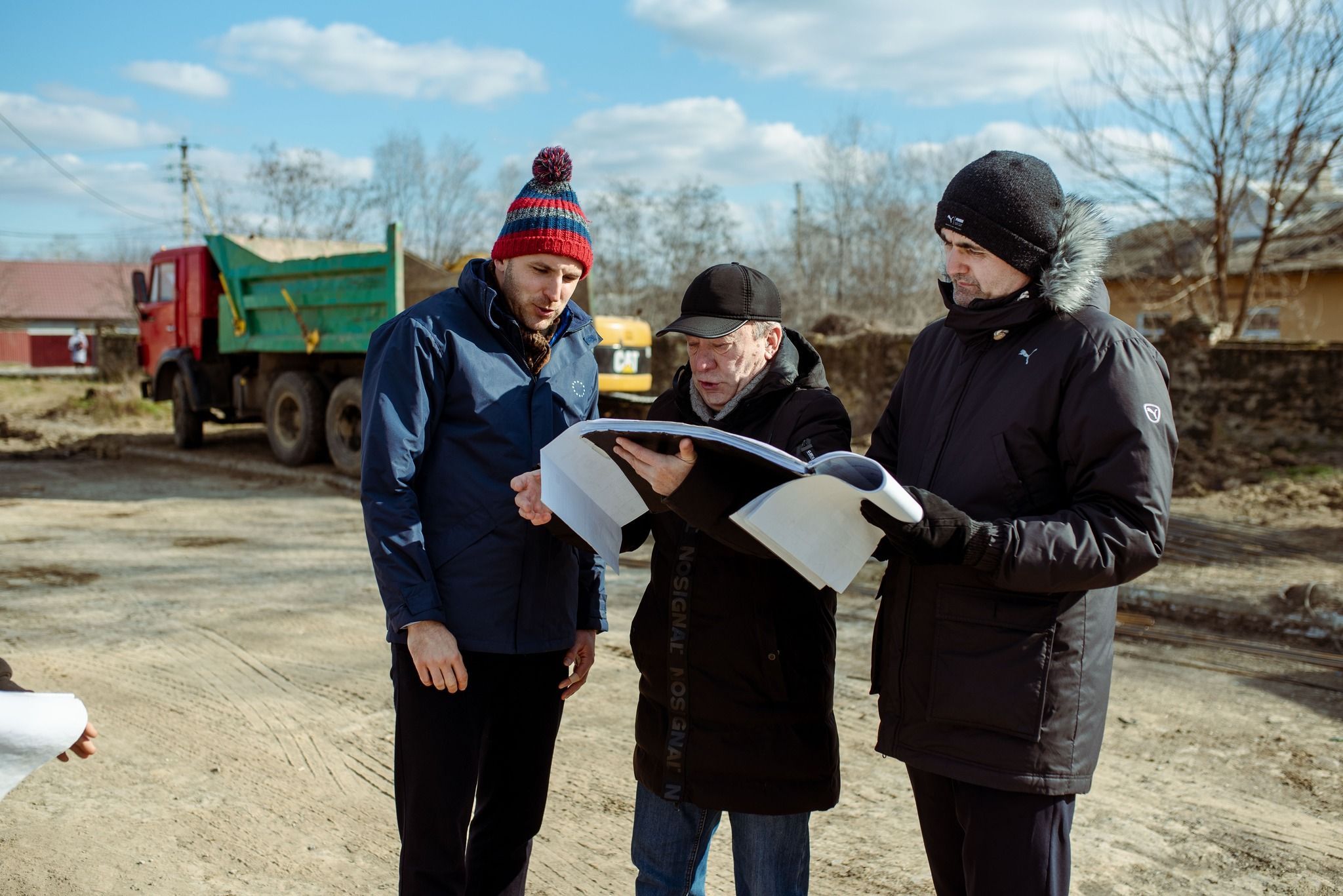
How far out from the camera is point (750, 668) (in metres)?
2.25

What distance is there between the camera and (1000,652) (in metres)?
1.92

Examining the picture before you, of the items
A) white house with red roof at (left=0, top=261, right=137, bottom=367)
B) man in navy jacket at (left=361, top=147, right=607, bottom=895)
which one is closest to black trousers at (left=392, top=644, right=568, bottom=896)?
man in navy jacket at (left=361, top=147, right=607, bottom=895)

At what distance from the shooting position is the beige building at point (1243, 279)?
1416 centimetres

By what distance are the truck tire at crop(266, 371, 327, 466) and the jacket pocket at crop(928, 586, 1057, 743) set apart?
10.5m

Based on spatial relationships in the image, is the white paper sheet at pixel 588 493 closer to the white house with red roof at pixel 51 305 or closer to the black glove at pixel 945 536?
the black glove at pixel 945 536

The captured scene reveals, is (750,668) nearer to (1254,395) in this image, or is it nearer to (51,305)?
(1254,395)

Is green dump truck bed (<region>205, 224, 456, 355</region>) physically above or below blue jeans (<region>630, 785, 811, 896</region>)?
above

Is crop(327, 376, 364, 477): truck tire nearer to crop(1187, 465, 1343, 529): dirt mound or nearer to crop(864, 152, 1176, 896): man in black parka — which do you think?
crop(1187, 465, 1343, 529): dirt mound

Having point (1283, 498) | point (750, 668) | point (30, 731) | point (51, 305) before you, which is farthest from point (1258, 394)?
point (51, 305)

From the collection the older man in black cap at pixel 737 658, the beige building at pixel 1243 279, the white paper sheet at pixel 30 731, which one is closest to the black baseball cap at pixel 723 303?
the older man in black cap at pixel 737 658

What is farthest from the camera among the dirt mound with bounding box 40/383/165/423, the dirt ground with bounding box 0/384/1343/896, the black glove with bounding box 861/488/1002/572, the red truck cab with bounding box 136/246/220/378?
the dirt mound with bounding box 40/383/165/423

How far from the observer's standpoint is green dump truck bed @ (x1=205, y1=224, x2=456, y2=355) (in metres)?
10.3

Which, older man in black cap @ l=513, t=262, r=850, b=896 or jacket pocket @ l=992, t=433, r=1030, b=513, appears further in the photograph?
older man in black cap @ l=513, t=262, r=850, b=896

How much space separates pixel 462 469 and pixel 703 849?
1.05 m
